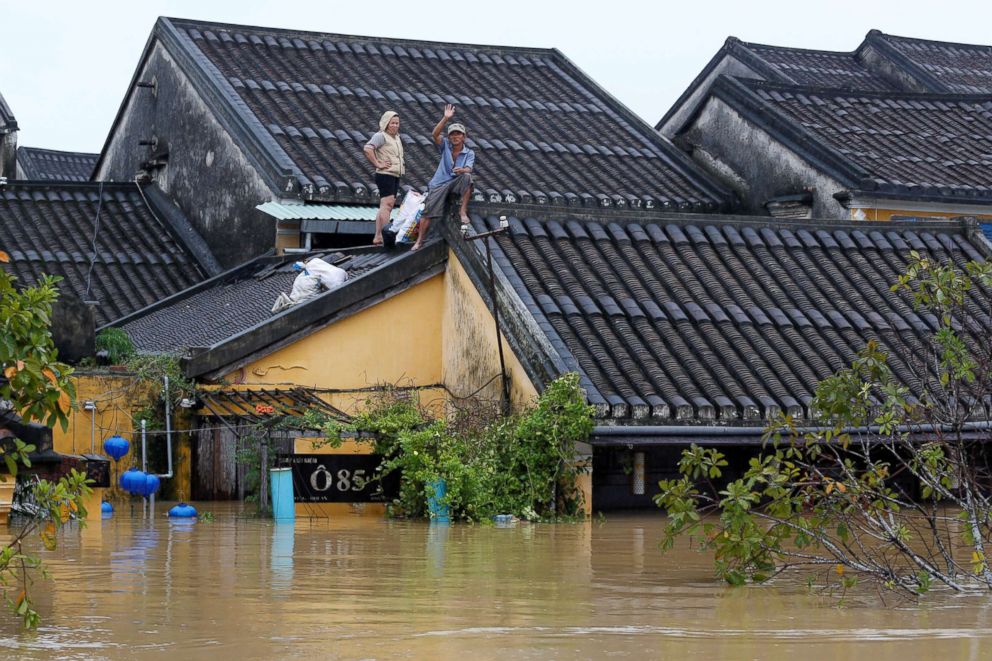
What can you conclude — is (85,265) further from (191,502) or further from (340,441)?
(340,441)

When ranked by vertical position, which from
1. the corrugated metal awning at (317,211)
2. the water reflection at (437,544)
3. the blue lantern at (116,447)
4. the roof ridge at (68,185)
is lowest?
the water reflection at (437,544)

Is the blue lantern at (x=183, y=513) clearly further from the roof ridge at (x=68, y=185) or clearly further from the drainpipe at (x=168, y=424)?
the roof ridge at (x=68, y=185)

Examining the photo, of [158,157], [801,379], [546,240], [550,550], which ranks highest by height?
[158,157]

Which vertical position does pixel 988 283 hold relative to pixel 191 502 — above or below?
above

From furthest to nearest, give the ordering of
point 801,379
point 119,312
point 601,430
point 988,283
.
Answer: point 119,312
point 801,379
point 601,430
point 988,283

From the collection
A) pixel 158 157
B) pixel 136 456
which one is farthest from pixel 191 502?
pixel 158 157

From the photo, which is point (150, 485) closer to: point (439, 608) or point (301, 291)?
point (301, 291)

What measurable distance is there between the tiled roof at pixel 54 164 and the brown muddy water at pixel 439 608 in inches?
1166

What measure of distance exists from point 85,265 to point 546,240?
30.2 feet

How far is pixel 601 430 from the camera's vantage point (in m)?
14.5

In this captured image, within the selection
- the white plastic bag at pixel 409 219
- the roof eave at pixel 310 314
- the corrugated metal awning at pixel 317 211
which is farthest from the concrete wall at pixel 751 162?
the roof eave at pixel 310 314

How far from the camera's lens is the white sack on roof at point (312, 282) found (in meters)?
18.0

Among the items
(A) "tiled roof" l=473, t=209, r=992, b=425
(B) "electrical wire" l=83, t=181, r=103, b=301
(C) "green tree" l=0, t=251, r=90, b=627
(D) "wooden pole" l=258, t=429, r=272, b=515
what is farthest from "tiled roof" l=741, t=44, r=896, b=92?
(C) "green tree" l=0, t=251, r=90, b=627

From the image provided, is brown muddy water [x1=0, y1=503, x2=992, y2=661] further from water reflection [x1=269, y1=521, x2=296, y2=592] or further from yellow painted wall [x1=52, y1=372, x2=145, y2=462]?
yellow painted wall [x1=52, y1=372, x2=145, y2=462]
